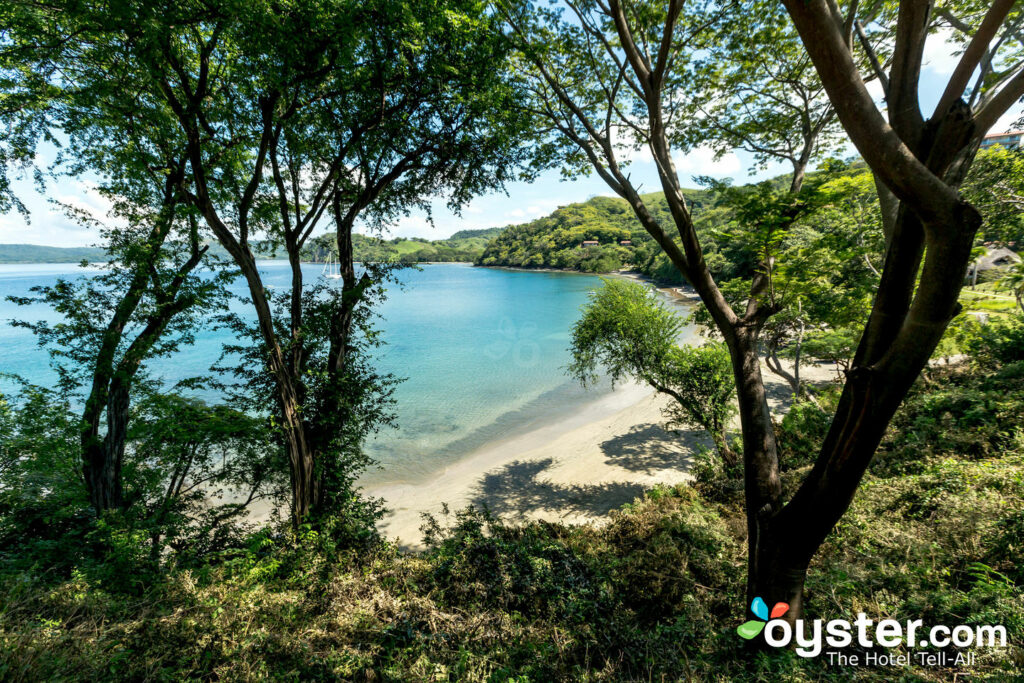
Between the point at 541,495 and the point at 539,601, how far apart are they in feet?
23.1

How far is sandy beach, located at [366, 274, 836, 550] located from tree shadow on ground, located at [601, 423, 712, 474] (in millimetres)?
31

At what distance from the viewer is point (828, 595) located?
3.49 metres

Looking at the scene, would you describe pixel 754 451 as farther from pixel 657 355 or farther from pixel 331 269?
pixel 331 269

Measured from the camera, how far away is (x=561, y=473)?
40.1 ft

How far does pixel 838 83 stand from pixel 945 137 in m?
0.71

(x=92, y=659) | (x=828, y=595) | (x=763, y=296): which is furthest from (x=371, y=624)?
(x=763, y=296)

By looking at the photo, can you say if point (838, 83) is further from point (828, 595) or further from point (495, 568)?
point (495, 568)

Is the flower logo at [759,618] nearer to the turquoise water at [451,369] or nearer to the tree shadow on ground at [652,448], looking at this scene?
the turquoise water at [451,369]

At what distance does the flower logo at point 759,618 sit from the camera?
330 centimetres

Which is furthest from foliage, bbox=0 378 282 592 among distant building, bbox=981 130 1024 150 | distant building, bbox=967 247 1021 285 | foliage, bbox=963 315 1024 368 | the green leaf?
foliage, bbox=963 315 1024 368

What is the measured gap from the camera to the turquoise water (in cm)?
1545

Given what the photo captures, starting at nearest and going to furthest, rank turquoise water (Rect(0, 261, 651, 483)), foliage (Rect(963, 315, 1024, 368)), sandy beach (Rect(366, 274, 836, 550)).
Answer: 1. foliage (Rect(963, 315, 1024, 368))
2. sandy beach (Rect(366, 274, 836, 550))
3. turquoise water (Rect(0, 261, 651, 483))

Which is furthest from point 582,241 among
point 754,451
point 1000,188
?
point 754,451

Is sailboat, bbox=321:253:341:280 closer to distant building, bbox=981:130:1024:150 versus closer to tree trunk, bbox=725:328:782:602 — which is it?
tree trunk, bbox=725:328:782:602
